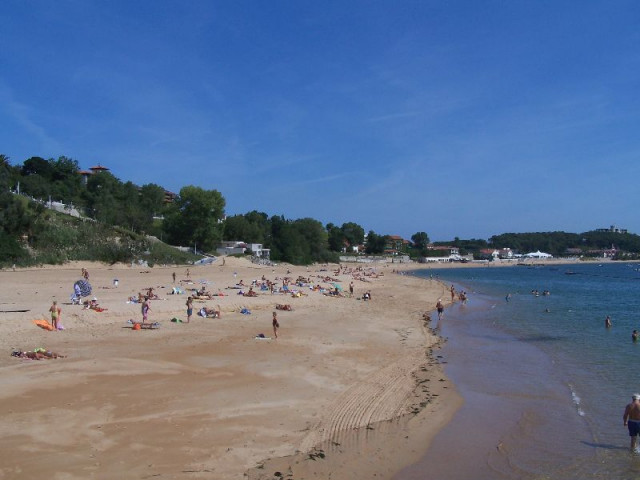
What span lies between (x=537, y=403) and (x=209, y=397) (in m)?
8.28

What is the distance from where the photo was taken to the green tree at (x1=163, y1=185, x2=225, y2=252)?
6894cm

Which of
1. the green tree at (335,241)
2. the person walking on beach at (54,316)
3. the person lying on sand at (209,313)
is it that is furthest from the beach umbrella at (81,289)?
the green tree at (335,241)

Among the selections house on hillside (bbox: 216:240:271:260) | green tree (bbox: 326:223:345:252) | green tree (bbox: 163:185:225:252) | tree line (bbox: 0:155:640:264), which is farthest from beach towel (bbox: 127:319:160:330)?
green tree (bbox: 326:223:345:252)

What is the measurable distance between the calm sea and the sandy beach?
70 centimetres

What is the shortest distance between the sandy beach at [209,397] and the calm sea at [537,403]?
70cm

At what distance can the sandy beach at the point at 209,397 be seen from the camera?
7.94 m

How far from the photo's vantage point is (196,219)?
68938 mm

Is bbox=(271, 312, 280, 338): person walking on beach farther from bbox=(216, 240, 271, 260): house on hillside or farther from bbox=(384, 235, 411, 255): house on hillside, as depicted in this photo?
bbox=(384, 235, 411, 255): house on hillside

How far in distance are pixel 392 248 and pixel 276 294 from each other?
121 metres

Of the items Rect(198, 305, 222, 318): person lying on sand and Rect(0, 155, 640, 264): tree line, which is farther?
Rect(0, 155, 640, 264): tree line

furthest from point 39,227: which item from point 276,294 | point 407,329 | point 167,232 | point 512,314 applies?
point 512,314

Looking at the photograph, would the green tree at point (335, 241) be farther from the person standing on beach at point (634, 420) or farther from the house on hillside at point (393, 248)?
the person standing on beach at point (634, 420)

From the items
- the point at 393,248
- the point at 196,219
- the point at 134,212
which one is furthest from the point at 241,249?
the point at 393,248

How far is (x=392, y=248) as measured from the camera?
15162 centimetres
